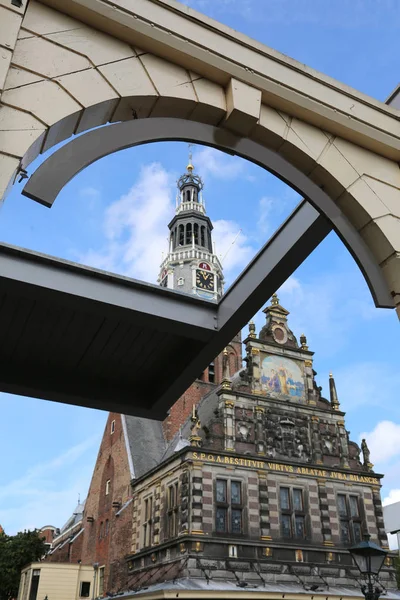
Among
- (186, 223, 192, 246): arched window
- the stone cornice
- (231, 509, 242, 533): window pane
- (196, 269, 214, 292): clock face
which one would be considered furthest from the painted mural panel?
the stone cornice

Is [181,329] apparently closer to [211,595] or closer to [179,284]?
[211,595]

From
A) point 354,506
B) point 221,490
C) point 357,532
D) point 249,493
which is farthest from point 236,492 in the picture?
point 357,532

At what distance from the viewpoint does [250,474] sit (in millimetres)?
20812

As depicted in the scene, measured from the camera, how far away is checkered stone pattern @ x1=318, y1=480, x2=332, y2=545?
20.8 m

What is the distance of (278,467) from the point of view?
842 inches

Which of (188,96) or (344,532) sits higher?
(344,532)

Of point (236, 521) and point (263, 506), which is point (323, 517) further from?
point (236, 521)

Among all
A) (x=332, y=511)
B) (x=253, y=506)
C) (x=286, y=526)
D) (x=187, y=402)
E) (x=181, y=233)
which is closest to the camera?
(x=253, y=506)

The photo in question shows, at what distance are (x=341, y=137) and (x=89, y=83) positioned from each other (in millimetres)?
1391

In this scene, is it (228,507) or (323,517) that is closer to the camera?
(228,507)

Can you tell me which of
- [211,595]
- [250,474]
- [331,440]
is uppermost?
[331,440]

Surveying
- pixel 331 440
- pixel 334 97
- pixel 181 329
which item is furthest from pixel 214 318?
pixel 331 440

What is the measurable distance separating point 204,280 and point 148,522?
19359 mm

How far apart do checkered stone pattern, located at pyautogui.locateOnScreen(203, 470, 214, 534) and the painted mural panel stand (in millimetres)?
4602
